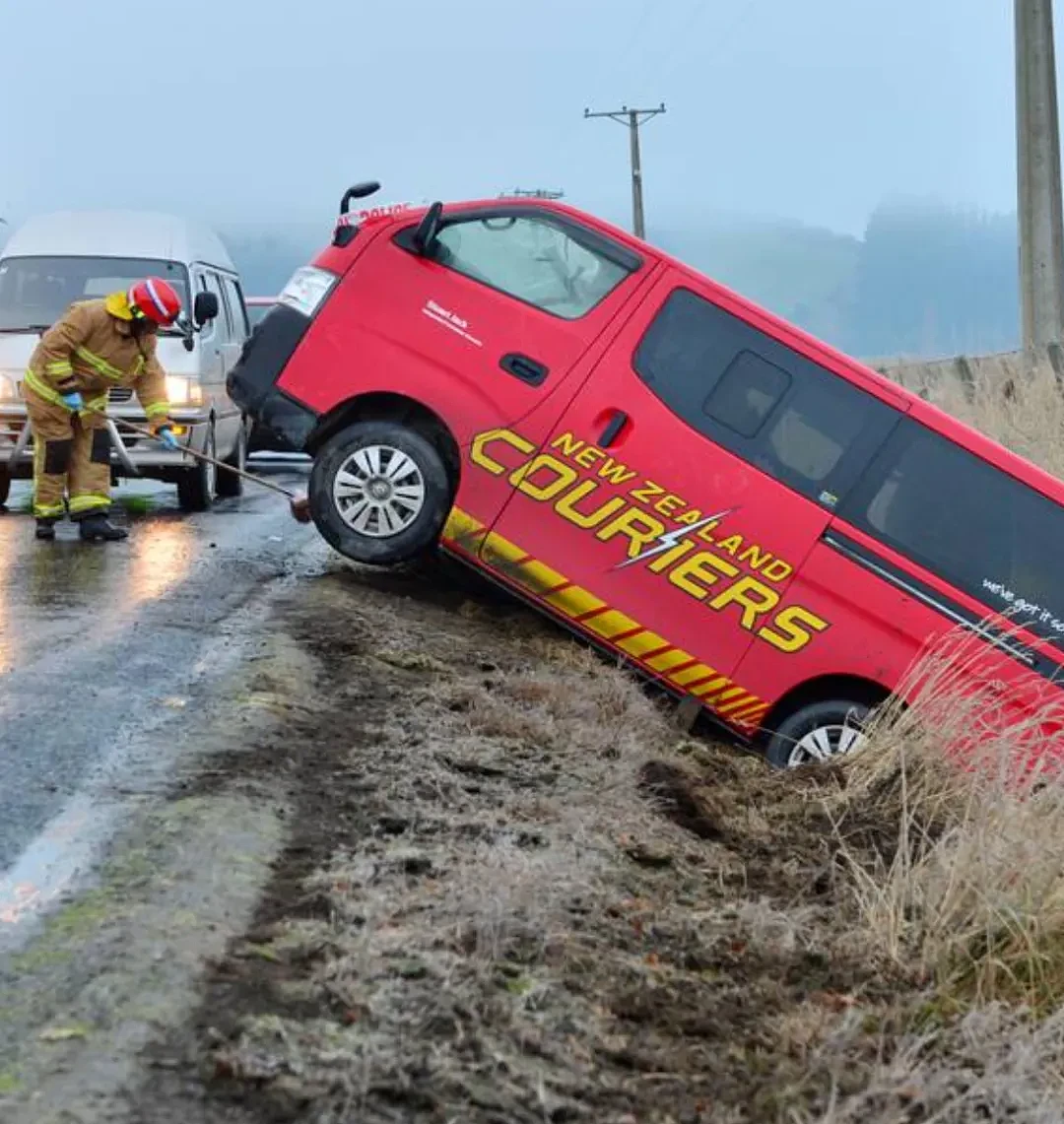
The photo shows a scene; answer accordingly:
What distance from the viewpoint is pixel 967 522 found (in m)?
7.85

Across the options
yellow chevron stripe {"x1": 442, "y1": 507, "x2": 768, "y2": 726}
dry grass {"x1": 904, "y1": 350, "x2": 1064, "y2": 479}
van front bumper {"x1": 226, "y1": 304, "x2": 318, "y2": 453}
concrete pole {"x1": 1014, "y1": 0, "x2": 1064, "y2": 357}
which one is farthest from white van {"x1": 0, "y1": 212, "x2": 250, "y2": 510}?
concrete pole {"x1": 1014, "y1": 0, "x2": 1064, "y2": 357}

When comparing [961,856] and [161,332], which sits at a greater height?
[961,856]

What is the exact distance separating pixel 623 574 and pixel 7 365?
704 cm

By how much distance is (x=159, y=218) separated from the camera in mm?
15531

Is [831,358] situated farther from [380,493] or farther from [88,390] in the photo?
[88,390]

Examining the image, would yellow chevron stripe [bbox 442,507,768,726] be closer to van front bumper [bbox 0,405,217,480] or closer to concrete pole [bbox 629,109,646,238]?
van front bumper [bbox 0,405,217,480]

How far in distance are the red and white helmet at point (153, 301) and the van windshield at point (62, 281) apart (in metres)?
2.99

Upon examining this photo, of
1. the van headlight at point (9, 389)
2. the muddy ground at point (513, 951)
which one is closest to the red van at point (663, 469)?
the muddy ground at point (513, 951)

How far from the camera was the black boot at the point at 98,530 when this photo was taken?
38.3ft

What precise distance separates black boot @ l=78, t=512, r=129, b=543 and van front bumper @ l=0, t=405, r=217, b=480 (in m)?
1.47

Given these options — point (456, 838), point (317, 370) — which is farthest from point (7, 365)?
point (456, 838)

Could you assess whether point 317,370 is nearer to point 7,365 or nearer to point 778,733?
point 778,733

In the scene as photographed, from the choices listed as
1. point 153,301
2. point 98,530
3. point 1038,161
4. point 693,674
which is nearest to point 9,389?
point 98,530

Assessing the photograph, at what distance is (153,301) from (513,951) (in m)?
7.89
